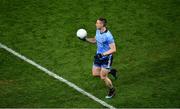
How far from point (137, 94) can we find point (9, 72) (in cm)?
435

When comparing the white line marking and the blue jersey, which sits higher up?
the blue jersey

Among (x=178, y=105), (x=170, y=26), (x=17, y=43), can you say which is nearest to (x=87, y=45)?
(x=17, y=43)

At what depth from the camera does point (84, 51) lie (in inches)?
600

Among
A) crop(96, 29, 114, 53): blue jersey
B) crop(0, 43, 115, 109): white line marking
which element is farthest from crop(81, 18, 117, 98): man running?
crop(0, 43, 115, 109): white line marking

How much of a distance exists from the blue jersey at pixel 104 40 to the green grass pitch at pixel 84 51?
4.76ft

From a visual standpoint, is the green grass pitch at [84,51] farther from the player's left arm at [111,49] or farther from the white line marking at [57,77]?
the player's left arm at [111,49]

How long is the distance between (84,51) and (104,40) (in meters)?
3.71

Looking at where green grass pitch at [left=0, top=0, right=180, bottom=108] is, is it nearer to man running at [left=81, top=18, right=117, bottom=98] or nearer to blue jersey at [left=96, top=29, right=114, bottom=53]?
man running at [left=81, top=18, right=117, bottom=98]

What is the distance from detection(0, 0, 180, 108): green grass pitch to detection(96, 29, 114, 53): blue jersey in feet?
4.76

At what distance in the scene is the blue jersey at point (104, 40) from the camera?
1153cm

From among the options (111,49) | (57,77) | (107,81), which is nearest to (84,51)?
(57,77)

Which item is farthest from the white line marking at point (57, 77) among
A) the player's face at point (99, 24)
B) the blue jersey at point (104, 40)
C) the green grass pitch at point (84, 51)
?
the player's face at point (99, 24)

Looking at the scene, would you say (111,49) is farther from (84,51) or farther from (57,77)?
(84,51)

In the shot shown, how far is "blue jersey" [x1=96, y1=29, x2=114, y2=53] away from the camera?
37.8 ft
